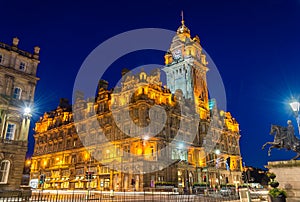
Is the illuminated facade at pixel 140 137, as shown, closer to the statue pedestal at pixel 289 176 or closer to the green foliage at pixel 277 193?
the statue pedestal at pixel 289 176

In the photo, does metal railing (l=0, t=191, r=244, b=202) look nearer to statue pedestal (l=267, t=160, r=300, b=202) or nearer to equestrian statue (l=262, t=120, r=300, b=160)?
statue pedestal (l=267, t=160, r=300, b=202)

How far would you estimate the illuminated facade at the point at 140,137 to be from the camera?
2115 inches

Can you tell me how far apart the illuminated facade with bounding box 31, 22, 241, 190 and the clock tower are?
1.20 feet

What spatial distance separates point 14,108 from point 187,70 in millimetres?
60819

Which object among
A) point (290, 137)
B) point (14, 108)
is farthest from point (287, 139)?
point (14, 108)

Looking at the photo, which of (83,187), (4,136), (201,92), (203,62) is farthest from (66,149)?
(203,62)

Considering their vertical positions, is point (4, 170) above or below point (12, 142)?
below

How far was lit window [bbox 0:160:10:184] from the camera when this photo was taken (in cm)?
2984

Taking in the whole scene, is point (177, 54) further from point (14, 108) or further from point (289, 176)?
point (289, 176)

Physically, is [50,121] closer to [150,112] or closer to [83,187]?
[83,187]

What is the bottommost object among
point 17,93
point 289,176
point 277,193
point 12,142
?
point 277,193

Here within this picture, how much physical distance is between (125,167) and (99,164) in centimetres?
970

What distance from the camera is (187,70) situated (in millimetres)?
83562

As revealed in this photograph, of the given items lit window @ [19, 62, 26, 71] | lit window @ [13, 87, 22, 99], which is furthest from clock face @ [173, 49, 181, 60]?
lit window @ [13, 87, 22, 99]
